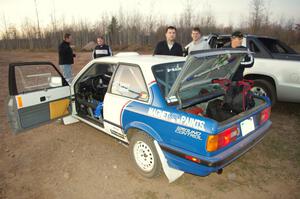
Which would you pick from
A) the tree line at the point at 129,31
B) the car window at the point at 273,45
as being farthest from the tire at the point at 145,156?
the tree line at the point at 129,31

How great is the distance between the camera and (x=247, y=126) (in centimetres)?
267

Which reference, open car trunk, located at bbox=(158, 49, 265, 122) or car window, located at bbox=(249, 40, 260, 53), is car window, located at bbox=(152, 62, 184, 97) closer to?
open car trunk, located at bbox=(158, 49, 265, 122)

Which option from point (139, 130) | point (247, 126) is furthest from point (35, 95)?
point (247, 126)

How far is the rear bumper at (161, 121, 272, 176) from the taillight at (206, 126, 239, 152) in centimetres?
9

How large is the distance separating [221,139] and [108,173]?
166 centimetres

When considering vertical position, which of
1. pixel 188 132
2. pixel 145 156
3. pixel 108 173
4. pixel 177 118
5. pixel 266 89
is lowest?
pixel 108 173

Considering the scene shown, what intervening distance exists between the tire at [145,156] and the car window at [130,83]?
523 millimetres

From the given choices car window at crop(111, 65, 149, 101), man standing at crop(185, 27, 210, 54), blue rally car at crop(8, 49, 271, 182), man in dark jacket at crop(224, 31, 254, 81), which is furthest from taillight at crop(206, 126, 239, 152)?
man standing at crop(185, 27, 210, 54)

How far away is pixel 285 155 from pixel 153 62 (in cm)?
259

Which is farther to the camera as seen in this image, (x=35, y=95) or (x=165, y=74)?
(x=35, y=95)

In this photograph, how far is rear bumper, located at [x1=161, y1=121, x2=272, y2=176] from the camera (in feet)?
7.24

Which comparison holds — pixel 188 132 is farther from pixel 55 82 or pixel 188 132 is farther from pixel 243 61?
pixel 55 82

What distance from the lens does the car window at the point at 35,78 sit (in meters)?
3.49

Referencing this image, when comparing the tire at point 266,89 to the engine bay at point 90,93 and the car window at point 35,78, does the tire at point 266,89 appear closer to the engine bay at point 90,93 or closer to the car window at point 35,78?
the engine bay at point 90,93
